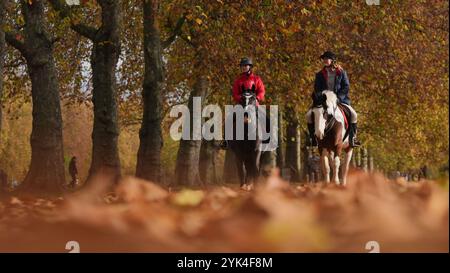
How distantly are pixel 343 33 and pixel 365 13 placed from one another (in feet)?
11.2

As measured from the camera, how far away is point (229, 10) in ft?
68.0

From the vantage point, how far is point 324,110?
15398 mm

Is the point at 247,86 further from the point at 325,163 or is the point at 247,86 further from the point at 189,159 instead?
the point at 189,159

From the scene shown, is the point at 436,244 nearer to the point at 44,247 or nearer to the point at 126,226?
the point at 126,226

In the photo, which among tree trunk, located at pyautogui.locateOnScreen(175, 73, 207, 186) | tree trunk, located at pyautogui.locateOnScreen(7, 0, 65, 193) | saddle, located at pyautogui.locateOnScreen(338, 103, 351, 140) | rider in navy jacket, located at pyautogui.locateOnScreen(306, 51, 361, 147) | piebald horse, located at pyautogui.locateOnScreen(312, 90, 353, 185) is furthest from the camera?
tree trunk, located at pyautogui.locateOnScreen(175, 73, 207, 186)

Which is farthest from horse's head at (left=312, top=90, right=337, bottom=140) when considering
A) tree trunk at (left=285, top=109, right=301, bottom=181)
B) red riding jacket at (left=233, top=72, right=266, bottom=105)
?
tree trunk at (left=285, top=109, right=301, bottom=181)

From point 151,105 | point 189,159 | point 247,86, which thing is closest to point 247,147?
point 247,86

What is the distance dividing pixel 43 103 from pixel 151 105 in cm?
492

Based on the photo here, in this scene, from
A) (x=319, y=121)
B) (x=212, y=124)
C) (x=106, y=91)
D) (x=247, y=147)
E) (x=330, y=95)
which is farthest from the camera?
(x=212, y=124)

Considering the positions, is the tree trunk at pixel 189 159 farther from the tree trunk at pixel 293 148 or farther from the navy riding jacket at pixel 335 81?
the navy riding jacket at pixel 335 81

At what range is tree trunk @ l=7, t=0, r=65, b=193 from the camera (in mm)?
19188

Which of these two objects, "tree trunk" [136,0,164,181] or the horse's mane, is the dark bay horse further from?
"tree trunk" [136,0,164,181]

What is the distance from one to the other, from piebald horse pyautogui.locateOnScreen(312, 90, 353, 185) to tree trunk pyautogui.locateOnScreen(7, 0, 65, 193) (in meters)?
6.76

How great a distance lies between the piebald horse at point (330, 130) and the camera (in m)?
15.4
